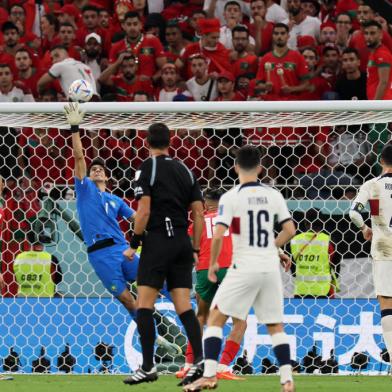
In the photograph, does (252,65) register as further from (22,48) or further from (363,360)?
(363,360)

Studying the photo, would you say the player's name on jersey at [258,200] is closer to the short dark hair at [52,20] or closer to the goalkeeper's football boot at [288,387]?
the goalkeeper's football boot at [288,387]

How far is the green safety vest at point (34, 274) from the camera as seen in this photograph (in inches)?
452

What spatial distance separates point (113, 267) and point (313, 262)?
1.97m

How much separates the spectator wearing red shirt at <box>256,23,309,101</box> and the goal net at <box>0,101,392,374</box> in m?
1.76

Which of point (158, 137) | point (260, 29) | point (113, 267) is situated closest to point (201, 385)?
point (158, 137)

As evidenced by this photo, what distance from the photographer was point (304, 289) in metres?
11.3

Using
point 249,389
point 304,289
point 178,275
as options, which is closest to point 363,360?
point 304,289

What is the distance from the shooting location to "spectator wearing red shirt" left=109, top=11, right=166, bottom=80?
49.1 feet

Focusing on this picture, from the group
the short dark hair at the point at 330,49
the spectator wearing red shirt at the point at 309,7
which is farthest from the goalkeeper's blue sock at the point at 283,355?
the spectator wearing red shirt at the point at 309,7

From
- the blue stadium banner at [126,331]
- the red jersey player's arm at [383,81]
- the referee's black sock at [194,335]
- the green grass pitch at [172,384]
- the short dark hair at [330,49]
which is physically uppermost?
the short dark hair at [330,49]

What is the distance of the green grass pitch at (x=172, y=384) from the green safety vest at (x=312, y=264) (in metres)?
1.00

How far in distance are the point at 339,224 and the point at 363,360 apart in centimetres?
130

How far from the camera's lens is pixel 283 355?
8297 mm

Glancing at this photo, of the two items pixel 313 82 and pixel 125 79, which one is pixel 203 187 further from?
pixel 125 79
